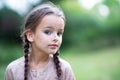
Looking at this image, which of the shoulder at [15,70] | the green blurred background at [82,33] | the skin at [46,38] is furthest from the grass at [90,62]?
the skin at [46,38]

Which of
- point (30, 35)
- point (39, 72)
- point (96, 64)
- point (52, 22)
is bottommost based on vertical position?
point (96, 64)

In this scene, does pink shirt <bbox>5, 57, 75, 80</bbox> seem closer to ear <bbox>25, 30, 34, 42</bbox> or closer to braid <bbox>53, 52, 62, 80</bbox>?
braid <bbox>53, 52, 62, 80</bbox>

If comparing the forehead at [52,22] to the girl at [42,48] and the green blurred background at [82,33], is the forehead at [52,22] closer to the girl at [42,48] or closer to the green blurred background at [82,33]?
the girl at [42,48]

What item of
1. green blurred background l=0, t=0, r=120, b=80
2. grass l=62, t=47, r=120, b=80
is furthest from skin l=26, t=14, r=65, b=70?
green blurred background l=0, t=0, r=120, b=80

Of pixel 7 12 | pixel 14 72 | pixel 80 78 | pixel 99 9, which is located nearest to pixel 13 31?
pixel 7 12

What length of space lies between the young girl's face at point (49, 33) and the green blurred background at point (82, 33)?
6.13 m

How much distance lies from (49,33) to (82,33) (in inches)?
408

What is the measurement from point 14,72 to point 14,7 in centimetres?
893

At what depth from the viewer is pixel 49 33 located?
4023 mm

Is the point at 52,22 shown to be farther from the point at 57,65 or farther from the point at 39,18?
the point at 57,65

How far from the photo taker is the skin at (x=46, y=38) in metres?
4.00

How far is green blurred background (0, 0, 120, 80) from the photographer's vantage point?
445 inches

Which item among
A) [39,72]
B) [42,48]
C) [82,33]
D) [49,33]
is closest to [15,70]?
[39,72]

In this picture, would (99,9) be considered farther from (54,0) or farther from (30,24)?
(30,24)
